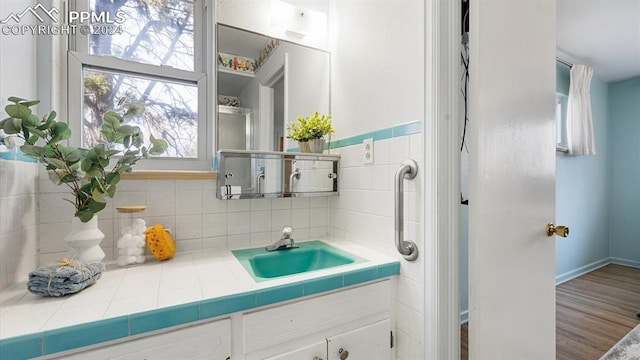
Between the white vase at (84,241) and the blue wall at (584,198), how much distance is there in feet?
12.1

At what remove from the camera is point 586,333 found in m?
1.87

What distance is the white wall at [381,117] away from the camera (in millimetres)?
1013

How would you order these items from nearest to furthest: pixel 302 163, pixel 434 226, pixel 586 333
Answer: pixel 434 226
pixel 302 163
pixel 586 333

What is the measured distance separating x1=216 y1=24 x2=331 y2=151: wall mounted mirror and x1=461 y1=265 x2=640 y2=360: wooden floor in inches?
64.4

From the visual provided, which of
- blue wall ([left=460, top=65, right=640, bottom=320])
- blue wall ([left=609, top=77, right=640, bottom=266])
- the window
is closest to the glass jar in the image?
the window

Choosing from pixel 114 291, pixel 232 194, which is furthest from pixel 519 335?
pixel 114 291

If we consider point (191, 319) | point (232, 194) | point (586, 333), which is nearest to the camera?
point (191, 319)

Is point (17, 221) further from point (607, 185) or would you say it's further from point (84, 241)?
point (607, 185)

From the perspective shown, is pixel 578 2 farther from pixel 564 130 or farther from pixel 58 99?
pixel 58 99

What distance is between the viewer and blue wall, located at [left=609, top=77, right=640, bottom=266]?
3.24 meters

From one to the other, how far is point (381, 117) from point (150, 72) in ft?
3.72

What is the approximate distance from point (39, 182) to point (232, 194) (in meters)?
0.69

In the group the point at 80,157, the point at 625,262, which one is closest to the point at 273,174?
the point at 80,157

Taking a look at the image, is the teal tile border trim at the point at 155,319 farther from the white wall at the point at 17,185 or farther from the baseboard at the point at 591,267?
the baseboard at the point at 591,267
